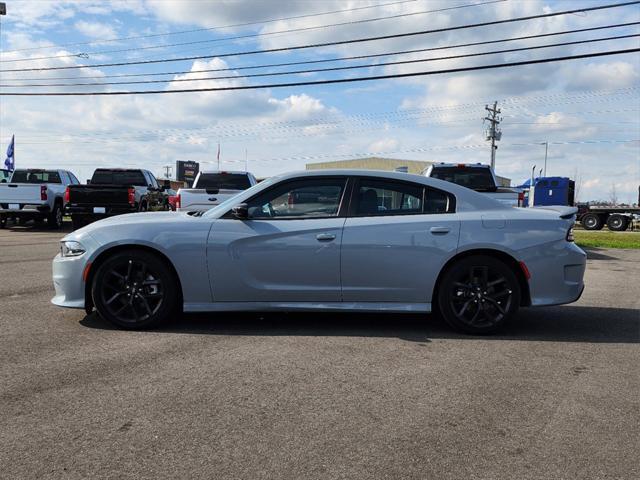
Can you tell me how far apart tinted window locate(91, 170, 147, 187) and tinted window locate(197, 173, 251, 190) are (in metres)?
7.33

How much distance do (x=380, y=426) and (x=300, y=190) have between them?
284 cm

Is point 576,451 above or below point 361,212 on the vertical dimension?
below

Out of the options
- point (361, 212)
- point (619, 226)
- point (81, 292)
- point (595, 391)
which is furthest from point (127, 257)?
point (619, 226)

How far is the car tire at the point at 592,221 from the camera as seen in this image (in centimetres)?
3416

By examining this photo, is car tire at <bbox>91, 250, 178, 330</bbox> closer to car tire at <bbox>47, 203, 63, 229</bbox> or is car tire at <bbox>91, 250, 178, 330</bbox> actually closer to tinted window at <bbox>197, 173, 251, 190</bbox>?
tinted window at <bbox>197, 173, 251, 190</bbox>

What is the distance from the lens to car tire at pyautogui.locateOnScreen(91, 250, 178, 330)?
554 cm

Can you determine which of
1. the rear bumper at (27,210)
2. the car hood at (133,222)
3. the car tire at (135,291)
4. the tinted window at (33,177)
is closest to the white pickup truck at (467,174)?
the car hood at (133,222)

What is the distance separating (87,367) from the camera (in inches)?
172

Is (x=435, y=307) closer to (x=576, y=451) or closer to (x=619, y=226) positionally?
(x=576, y=451)

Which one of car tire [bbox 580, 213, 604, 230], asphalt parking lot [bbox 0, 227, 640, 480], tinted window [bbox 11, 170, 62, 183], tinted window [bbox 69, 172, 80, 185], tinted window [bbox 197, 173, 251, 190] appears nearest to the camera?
asphalt parking lot [bbox 0, 227, 640, 480]

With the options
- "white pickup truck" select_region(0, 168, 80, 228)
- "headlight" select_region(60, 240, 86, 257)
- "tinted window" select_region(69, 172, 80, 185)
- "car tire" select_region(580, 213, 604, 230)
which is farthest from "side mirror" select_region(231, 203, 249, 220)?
"car tire" select_region(580, 213, 604, 230)

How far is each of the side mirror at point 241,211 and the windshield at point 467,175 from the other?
26.8 feet

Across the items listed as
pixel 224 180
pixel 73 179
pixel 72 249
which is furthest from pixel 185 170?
pixel 72 249

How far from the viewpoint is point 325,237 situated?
18.1ft
